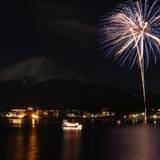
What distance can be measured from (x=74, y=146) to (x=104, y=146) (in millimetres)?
4635

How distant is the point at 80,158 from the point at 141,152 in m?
11.2

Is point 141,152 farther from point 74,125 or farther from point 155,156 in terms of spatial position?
point 74,125

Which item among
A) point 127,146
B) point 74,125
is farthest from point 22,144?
point 74,125

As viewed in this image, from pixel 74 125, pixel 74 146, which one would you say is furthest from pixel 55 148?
pixel 74 125

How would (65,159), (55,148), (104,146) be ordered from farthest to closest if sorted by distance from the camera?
(104,146) → (55,148) → (65,159)

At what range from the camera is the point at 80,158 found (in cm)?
7100

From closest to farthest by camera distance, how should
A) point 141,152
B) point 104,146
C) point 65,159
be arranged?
point 65,159 < point 141,152 < point 104,146

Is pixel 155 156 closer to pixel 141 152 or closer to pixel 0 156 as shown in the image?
pixel 141 152

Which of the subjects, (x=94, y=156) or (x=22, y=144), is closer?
(x=94, y=156)

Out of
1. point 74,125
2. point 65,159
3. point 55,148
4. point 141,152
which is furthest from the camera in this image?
point 74,125

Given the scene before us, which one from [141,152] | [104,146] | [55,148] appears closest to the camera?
[141,152]

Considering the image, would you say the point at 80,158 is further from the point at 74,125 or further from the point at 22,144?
the point at 74,125

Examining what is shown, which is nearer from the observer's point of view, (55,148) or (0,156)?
(0,156)

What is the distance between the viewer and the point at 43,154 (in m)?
74.1
